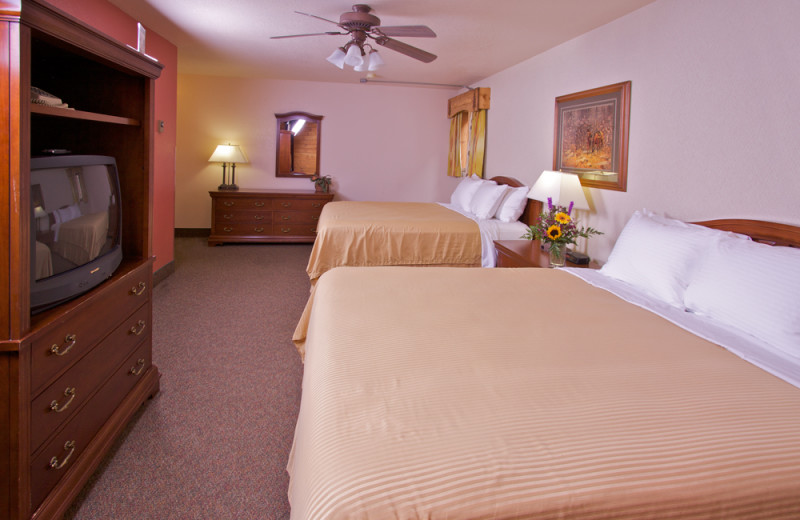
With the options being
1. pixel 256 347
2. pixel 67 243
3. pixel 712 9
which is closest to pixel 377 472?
pixel 67 243

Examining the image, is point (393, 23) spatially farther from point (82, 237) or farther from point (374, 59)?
point (82, 237)

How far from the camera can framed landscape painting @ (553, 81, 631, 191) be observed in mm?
3172

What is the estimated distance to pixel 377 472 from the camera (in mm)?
922

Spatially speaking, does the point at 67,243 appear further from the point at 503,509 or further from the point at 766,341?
the point at 766,341

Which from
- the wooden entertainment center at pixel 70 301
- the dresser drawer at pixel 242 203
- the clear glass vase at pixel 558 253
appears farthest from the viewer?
the dresser drawer at pixel 242 203

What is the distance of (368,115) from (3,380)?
20.5 ft

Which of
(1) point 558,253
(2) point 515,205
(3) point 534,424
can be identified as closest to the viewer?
(3) point 534,424

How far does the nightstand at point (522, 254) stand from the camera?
10.3ft

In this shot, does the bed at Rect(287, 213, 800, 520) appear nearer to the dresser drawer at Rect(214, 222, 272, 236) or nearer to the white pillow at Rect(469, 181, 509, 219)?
the white pillow at Rect(469, 181, 509, 219)

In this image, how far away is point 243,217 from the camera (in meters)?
6.48

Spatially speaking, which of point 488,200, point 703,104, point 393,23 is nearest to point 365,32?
point 393,23

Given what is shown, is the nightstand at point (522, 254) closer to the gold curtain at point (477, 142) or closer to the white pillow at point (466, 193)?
the white pillow at point (466, 193)

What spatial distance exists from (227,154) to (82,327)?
5276 millimetres

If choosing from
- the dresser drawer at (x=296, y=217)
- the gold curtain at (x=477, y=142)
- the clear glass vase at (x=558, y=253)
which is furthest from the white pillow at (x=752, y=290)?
the dresser drawer at (x=296, y=217)
